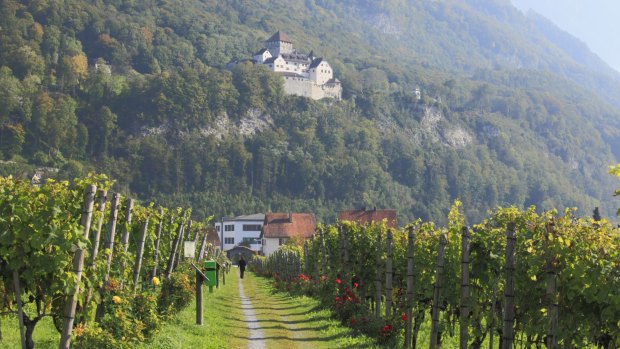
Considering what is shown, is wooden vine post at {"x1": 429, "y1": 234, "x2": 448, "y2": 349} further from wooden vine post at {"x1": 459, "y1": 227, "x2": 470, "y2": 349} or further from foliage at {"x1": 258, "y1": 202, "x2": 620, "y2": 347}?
wooden vine post at {"x1": 459, "y1": 227, "x2": 470, "y2": 349}

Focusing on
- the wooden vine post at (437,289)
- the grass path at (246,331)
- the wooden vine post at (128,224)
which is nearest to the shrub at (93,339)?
the grass path at (246,331)

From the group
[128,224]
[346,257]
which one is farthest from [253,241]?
[128,224]

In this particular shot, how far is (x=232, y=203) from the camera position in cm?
17188

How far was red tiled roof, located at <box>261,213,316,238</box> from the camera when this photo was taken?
416ft

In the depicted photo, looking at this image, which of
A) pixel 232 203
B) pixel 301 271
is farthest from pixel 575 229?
A: pixel 232 203

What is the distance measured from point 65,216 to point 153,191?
165 metres

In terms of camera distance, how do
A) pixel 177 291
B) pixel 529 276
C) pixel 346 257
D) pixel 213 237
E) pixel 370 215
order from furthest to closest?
1. pixel 213 237
2. pixel 370 215
3. pixel 346 257
4. pixel 177 291
5. pixel 529 276

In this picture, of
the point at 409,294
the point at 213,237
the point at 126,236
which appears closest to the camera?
the point at 409,294

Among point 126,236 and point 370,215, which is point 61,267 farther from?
point 370,215

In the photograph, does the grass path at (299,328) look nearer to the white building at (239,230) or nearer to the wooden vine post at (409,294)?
the wooden vine post at (409,294)

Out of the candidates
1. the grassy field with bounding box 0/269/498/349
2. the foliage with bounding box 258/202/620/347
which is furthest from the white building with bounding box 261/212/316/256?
the foliage with bounding box 258/202/620/347

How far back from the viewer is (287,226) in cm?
12812

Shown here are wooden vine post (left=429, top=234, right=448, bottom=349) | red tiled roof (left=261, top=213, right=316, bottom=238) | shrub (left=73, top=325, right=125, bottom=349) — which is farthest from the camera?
red tiled roof (left=261, top=213, right=316, bottom=238)

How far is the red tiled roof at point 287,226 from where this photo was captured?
12675 centimetres
